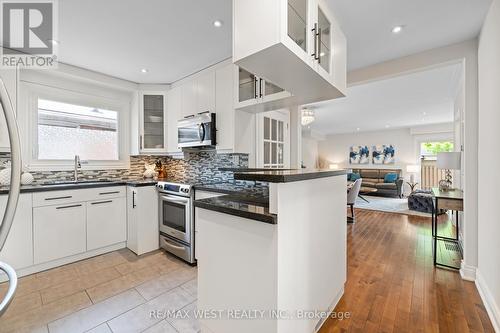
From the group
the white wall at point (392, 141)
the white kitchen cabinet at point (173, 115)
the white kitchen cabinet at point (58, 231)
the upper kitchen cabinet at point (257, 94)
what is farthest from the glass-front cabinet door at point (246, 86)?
the white wall at point (392, 141)

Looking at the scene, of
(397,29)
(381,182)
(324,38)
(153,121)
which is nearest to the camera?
(324,38)

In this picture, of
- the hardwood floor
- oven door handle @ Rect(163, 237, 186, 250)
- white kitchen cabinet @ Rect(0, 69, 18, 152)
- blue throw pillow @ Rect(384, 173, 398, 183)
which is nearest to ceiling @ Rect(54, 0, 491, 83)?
white kitchen cabinet @ Rect(0, 69, 18, 152)

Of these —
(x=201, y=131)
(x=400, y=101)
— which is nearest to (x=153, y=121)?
(x=201, y=131)

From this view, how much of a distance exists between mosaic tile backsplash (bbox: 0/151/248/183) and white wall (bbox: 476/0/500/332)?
90.9 inches

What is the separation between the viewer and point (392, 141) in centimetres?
812

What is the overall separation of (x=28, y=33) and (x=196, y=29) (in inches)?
65.5

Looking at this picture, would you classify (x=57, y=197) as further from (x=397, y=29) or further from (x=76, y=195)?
(x=397, y=29)

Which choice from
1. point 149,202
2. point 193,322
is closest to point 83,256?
point 149,202

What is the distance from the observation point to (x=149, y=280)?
225 cm

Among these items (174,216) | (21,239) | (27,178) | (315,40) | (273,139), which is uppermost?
(315,40)

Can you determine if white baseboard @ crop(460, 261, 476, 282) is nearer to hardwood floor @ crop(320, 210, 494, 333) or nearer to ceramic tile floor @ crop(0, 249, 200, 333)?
hardwood floor @ crop(320, 210, 494, 333)

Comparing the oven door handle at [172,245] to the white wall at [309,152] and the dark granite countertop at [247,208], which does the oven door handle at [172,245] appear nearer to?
the dark granite countertop at [247,208]

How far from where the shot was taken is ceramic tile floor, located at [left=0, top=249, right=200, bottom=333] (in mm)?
1636

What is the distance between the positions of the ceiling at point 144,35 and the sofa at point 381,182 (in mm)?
6988
